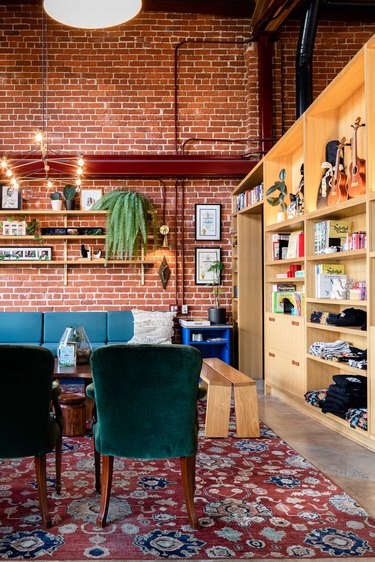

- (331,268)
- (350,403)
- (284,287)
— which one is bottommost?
(350,403)

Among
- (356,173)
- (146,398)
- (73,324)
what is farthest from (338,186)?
(73,324)

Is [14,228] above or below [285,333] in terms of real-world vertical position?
above

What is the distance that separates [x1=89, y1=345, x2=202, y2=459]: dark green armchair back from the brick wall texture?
4813 mm

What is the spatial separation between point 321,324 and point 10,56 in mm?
5665

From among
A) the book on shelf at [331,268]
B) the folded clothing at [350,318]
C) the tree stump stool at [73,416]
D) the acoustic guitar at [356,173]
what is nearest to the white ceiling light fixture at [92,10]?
the acoustic guitar at [356,173]

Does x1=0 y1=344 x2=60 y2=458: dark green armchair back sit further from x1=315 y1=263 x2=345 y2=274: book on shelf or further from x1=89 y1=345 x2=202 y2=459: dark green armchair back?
x1=315 y1=263 x2=345 y2=274: book on shelf

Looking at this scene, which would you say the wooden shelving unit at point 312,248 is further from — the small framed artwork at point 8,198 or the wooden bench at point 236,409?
the small framed artwork at point 8,198

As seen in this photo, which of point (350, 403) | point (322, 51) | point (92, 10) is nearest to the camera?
point (92, 10)

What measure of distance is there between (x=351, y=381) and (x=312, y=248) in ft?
4.31

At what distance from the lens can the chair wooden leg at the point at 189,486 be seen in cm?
252

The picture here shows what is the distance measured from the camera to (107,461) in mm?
2652

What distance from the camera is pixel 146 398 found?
8.50ft

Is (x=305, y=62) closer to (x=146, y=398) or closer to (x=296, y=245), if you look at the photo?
(x=296, y=245)

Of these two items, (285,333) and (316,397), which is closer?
(316,397)
